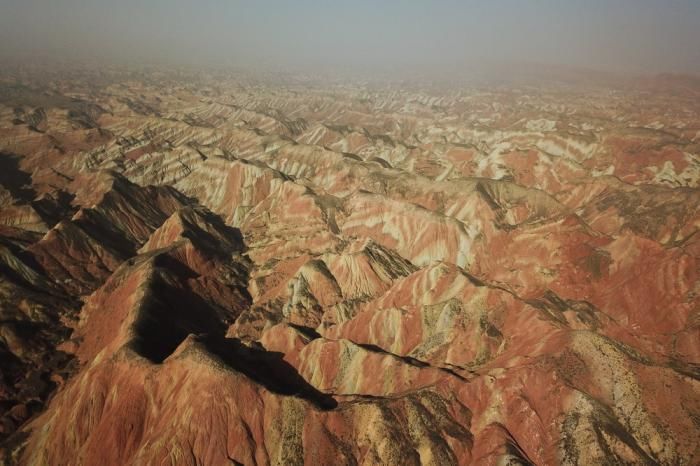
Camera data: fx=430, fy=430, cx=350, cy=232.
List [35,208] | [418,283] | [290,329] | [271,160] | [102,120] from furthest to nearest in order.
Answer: [102,120] < [271,160] < [35,208] < [418,283] < [290,329]

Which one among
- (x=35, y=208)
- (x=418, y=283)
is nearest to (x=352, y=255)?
(x=418, y=283)

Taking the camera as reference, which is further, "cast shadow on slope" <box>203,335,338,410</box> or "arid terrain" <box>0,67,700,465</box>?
"cast shadow on slope" <box>203,335,338,410</box>

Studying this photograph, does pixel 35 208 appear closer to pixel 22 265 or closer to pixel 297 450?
pixel 22 265

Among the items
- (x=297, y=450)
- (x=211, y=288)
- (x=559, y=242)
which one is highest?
(x=559, y=242)

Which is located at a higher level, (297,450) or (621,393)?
(621,393)

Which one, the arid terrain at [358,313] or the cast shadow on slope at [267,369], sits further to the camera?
the cast shadow on slope at [267,369]

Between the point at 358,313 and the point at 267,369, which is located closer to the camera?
the point at 267,369

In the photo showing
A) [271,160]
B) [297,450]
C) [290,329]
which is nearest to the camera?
[297,450]

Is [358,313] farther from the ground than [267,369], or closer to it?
farther from the ground
